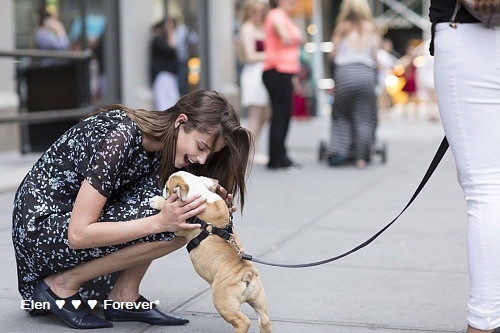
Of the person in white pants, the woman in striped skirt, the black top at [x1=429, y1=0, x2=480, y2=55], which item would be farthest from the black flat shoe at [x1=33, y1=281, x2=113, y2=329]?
the woman in striped skirt

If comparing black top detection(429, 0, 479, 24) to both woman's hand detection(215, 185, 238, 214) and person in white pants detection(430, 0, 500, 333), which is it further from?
woman's hand detection(215, 185, 238, 214)

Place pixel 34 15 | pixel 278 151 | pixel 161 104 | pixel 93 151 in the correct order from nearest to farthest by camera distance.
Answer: pixel 93 151
pixel 278 151
pixel 34 15
pixel 161 104

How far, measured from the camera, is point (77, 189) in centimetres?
360

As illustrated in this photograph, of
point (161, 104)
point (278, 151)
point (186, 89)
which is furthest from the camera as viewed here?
point (186, 89)

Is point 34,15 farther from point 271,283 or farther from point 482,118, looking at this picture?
point 482,118

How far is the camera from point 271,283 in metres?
4.50

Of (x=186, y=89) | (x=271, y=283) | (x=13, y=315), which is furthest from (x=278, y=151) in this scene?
(x=186, y=89)

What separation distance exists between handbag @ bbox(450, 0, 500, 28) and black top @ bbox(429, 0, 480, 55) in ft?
0.20

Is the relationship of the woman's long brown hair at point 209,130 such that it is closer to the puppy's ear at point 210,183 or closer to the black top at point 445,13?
the puppy's ear at point 210,183

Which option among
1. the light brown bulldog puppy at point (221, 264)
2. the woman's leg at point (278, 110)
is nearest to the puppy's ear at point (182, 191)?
the light brown bulldog puppy at point (221, 264)

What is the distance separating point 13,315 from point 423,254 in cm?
249

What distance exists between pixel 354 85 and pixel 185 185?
637cm

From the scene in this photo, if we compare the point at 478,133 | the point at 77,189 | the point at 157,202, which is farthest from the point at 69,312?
the point at 478,133

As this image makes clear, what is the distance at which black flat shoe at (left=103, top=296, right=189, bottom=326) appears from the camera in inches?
146
